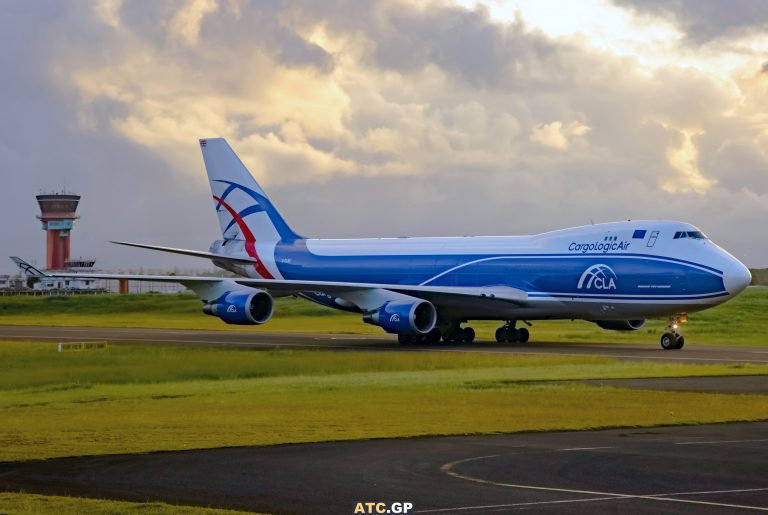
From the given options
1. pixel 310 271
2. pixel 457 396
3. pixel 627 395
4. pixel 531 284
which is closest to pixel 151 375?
pixel 457 396

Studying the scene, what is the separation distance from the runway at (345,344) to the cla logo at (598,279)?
7.48ft

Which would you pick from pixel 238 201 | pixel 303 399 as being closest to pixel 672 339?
pixel 303 399

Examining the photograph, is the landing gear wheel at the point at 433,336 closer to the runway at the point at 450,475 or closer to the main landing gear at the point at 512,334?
the main landing gear at the point at 512,334

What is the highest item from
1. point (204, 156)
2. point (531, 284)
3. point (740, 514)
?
point (204, 156)

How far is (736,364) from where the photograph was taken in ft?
117

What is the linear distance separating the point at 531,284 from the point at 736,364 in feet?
41.1

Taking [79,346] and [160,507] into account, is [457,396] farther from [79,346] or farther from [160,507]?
[79,346]

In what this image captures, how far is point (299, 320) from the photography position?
73.0m

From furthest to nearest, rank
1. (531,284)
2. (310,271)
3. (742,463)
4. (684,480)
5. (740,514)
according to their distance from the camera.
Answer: (310,271)
(531,284)
(742,463)
(684,480)
(740,514)

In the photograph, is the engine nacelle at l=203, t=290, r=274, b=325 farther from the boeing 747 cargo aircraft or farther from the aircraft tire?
the aircraft tire

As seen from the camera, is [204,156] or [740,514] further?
[204,156]

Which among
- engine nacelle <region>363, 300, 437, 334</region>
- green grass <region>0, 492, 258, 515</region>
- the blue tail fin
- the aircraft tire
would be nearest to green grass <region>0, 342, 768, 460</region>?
green grass <region>0, 492, 258, 515</region>

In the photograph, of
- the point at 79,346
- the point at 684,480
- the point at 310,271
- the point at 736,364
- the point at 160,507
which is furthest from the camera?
the point at 310,271
